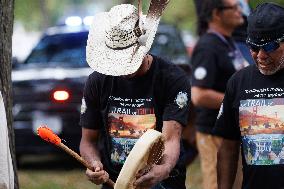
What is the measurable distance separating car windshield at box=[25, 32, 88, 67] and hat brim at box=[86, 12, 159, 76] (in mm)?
5825

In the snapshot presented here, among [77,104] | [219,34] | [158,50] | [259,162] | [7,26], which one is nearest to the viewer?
[259,162]

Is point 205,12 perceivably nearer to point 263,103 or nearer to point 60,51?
point 263,103

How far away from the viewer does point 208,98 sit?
7.11 meters

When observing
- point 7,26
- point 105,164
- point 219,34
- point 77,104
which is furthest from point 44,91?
point 105,164

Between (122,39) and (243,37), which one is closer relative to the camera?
(122,39)

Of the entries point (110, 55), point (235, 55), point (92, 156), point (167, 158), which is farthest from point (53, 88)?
point (167, 158)

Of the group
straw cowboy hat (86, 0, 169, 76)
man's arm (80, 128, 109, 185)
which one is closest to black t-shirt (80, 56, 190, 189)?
man's arm (80, 128, 109, 185)

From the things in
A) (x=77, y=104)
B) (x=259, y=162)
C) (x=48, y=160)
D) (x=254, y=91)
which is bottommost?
(x=48, y=160)

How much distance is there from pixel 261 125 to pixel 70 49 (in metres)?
6.75

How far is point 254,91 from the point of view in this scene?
4.63 metres

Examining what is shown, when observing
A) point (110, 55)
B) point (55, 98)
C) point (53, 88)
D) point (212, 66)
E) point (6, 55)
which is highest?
point (110, 55)

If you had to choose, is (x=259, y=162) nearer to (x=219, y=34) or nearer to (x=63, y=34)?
(x=219, y=34)

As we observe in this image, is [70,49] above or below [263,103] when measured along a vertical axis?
below

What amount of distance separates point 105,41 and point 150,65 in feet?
0.94
